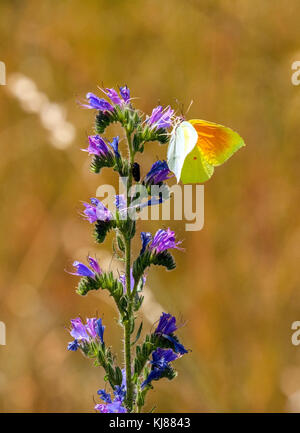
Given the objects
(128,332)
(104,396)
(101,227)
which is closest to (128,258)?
(101,227)

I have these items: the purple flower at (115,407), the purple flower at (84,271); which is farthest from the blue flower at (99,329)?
the purple flower at (115,407)

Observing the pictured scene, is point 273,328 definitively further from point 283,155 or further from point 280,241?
point 283,155

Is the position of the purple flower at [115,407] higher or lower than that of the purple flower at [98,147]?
lower

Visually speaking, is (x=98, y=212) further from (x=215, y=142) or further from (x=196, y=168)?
(x=215, y=142)

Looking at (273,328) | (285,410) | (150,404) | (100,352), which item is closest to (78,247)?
(150,404)

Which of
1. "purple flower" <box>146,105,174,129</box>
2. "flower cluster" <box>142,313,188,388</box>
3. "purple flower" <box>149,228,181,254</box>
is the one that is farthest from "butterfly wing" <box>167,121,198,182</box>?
"flower cluster" <box>142,313,188,388</box>

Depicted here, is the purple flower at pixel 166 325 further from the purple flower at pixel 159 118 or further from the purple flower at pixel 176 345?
the purple flower at pixel 159 118

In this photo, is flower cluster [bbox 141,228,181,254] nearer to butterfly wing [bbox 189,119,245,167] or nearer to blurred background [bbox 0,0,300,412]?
butterfly wing [bbox 189,119,245,167]
